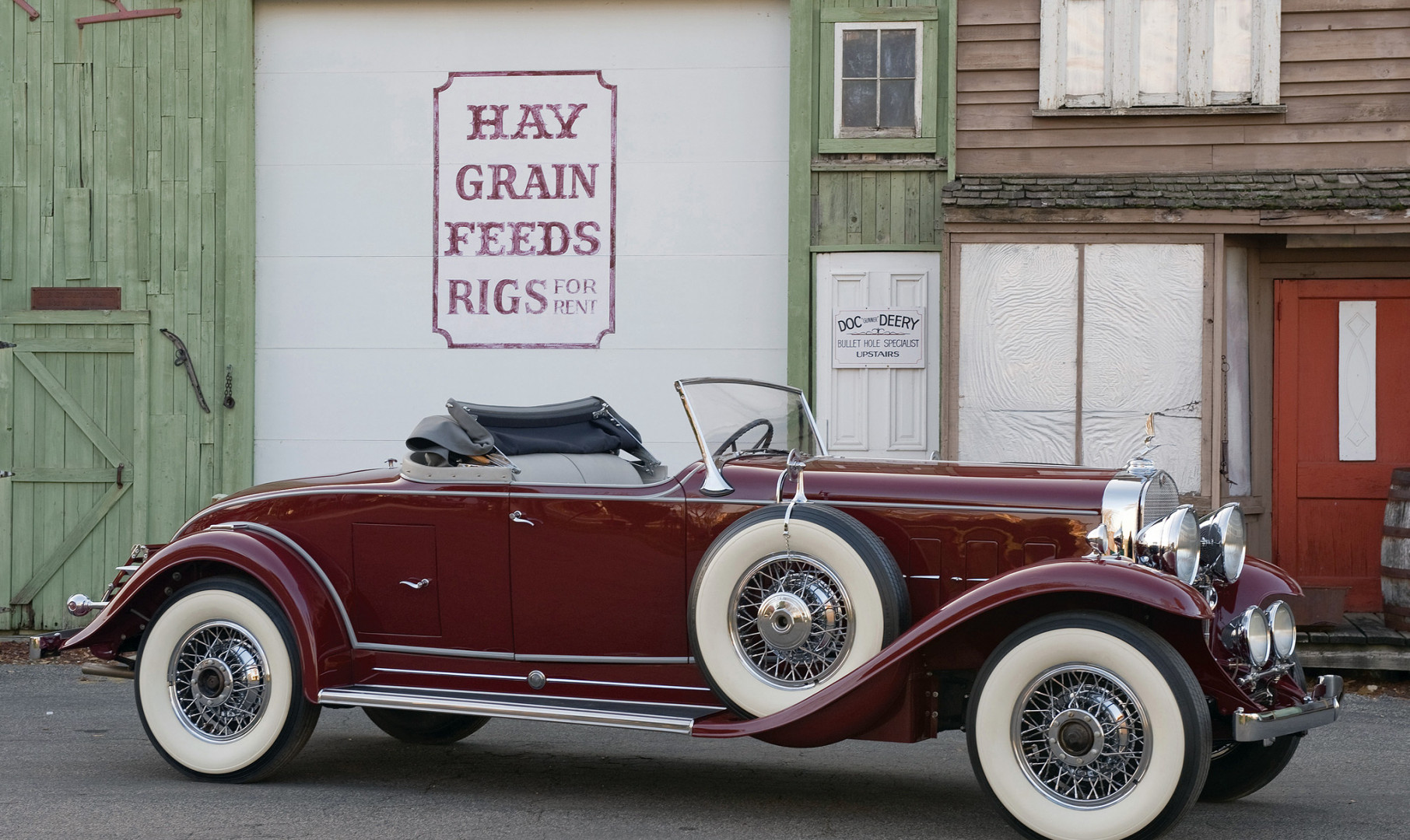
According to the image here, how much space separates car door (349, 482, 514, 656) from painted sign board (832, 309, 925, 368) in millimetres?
4274

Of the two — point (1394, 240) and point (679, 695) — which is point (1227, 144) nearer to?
point (1394, 240)

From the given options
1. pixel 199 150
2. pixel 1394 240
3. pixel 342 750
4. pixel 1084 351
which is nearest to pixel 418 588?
pixel 342 750

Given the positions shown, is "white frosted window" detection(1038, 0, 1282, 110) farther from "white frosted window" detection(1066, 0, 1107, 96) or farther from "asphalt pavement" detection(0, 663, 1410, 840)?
"asphalt pavement" detection(0, 663, 1410, 840)

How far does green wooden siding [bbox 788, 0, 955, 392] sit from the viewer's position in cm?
903

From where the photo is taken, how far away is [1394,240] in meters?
8.34

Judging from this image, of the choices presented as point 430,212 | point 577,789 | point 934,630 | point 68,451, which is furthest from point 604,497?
point 68,451

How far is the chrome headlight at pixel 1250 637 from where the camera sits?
438 cm

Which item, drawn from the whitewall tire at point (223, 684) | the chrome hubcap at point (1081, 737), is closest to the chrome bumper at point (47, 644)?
the whitewall tire at point (223, 684)

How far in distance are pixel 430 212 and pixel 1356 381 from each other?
5.94 m

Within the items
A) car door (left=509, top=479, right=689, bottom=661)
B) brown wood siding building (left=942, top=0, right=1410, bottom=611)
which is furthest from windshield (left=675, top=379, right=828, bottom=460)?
brown wood siding building (left=942, top=0, right=1410, bottom=611)

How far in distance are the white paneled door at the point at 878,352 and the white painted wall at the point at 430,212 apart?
1.23ft

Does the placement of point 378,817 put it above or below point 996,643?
Result: below

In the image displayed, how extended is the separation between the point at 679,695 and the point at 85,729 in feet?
10.3

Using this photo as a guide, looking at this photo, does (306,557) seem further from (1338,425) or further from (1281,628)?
(1338,425)
